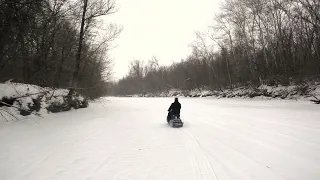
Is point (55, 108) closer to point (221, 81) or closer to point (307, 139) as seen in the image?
point (307, 139)

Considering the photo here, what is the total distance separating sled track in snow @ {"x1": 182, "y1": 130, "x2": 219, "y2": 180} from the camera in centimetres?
427

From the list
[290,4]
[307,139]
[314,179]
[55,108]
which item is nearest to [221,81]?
[290,4]

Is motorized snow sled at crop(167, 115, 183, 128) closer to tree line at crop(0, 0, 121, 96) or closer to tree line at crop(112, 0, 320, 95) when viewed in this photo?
tree line at crop(0, 0, 121, 96)

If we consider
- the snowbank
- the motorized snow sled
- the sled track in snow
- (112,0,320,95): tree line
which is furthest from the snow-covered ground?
(112,0,320,95): tree line

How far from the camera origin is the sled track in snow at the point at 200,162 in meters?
4.27

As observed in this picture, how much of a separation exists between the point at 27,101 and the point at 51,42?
11.8 feet

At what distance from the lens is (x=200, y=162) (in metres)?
5.00

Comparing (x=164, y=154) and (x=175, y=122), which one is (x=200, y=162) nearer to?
(x=164, y=154)

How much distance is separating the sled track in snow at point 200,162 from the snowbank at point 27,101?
18.3 ft

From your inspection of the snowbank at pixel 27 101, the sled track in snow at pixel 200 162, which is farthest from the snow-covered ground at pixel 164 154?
the snowbank at pixel 27 101

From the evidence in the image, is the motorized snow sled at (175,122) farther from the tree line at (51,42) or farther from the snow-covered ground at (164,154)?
the tree line at (51,42)

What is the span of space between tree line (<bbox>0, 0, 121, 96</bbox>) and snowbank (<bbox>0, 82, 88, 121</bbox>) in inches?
35.0

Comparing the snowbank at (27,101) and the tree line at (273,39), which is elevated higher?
the tree line at (273,39)

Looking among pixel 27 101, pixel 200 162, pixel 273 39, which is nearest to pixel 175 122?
pixel 200 162
